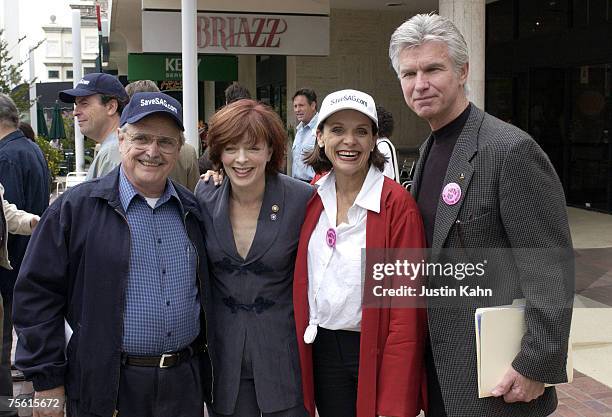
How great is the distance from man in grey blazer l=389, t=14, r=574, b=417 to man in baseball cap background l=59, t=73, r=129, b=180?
2277mm

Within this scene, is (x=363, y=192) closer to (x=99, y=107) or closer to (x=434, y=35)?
(x=434, y=35)

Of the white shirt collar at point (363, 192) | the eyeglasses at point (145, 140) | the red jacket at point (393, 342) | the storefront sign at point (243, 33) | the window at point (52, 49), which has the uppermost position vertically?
the window at point (52, 49)

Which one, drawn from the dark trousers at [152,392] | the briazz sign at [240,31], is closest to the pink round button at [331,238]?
the dark trousers at [152,392]

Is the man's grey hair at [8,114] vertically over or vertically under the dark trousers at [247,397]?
over

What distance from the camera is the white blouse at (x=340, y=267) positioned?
2699mm

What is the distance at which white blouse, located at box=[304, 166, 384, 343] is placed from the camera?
2.70 m

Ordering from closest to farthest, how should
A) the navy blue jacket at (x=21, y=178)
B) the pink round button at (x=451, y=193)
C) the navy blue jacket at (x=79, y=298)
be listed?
the pink round button at (x=451, y=193) < the navy blue jacket at (x=79, y=298) < the navy blue jacket at (x=21, y=178)

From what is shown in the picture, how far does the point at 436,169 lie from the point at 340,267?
537 millimetres

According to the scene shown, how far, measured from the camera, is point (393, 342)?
102 inches

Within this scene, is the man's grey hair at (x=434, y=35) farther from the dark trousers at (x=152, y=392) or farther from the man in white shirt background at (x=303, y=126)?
the man in white shirt background at (x=303, y=126)

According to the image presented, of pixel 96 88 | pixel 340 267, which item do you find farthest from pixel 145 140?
pixel 96 88

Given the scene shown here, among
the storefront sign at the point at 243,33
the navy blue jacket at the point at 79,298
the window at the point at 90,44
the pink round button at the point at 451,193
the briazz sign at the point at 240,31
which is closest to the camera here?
the pink round button at the point at 451,193

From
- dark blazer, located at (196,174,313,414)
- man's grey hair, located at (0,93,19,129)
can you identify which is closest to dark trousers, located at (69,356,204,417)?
dark blazer, located at (196,174,313,414)

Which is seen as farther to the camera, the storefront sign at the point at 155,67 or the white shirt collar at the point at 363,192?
the storefront sign at the point at 155,67
